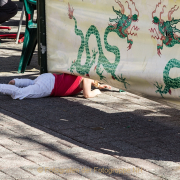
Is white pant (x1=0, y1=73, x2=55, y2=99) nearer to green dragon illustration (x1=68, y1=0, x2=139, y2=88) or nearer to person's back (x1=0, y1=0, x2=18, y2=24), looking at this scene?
green dragon illustration (x1=68, y1=0, x2=139, y2=88)

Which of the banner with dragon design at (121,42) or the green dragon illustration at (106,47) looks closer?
the banner with dragon design at (121,42)

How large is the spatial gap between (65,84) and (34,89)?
0.43m

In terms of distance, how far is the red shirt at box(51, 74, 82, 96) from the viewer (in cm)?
551

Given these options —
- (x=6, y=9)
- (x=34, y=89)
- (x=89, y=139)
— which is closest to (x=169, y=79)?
(x=89, y=139)

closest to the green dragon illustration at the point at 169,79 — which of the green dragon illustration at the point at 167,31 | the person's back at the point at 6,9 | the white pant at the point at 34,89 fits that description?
the green dragon illustration at the point at 167,31

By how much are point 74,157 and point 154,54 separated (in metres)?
1.39

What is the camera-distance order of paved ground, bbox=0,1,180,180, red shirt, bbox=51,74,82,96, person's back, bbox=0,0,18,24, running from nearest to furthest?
paved ground, bbox=0,1,180,180 → red shirt, bbox=51,74,82,96 → person's back, bbox=0,0,18,24

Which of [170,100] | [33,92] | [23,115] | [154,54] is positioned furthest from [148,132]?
[33,92]

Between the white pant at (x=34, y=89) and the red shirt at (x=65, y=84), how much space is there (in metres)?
0.07

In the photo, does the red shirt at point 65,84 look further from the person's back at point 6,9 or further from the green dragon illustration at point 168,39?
the person's back at point 6,9

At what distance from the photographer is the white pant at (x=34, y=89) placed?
17.5ft

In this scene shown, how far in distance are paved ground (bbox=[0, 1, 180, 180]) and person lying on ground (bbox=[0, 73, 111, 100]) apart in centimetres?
10

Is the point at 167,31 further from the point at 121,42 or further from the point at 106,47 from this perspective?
the point at 106,47

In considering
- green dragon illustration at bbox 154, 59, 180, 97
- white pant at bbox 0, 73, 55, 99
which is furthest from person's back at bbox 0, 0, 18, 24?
green dragon illustration at bbox 154, 59, 180, 97
